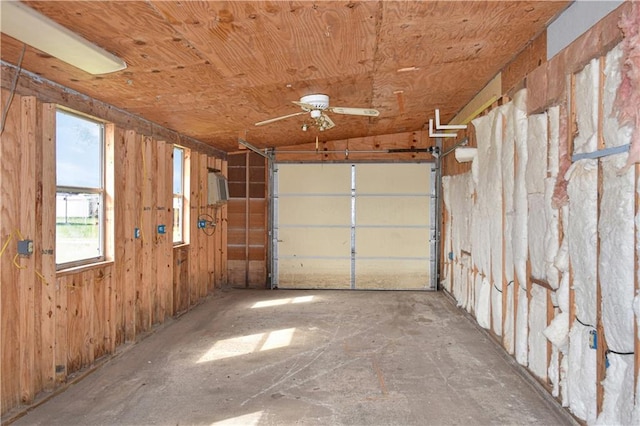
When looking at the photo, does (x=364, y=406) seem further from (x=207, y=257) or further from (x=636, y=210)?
(x=207, y=257)

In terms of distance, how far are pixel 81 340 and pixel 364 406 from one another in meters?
2.27

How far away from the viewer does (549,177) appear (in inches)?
100

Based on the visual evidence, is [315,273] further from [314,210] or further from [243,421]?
[243,421]

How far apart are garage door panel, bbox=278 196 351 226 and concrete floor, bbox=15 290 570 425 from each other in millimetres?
2156

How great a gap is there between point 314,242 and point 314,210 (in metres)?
0.54

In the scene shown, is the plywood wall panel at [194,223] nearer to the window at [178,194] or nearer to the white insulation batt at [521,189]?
the window at [178,194]

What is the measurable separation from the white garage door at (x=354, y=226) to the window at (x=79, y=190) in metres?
3.48

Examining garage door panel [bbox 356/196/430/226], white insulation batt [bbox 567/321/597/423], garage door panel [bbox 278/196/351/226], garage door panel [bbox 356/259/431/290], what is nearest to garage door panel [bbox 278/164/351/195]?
garage door panel [bbox 278/196/351/226]

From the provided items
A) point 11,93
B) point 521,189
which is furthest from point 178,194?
point 521,189

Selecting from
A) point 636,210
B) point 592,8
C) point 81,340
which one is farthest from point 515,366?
point 81,340

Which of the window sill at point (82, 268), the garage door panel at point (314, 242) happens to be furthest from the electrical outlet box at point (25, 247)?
the garage door panel at point (314, 242)

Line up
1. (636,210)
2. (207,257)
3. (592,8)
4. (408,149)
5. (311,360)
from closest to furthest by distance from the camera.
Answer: (636,210) → (592,8) → (311,360) → (207,257) → (408,149)

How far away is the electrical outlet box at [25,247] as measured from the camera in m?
2.54

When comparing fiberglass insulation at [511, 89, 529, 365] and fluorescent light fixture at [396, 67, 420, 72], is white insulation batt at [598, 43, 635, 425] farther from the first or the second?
fluorescent light fixture at [396, 67, 420, 72]
